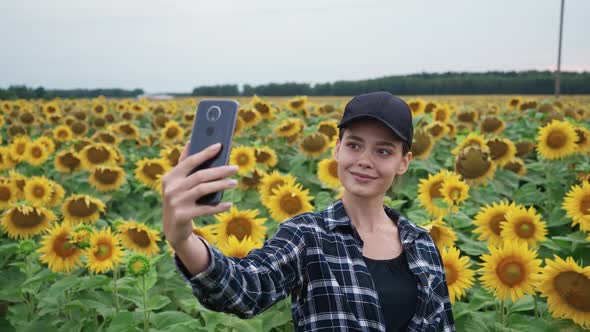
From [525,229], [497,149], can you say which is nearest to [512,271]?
[525,229]

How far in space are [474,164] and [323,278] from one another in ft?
9.15

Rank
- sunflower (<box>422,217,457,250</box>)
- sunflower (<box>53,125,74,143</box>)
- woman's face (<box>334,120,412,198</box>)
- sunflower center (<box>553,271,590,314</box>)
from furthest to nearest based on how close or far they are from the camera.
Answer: sunflower (<box>53,125,74,143</box>), sunflower (<box>422,217,457,250</box>), sunflower center (<box>553,271,590,314</box>), woman's face (<box>334,120,412,198</box>)

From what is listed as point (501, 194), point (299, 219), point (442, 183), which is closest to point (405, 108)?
point (299, 219)

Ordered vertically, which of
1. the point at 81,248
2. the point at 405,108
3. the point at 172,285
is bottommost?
the point at 172,285

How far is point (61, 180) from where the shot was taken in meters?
5.76

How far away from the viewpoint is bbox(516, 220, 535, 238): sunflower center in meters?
2.93

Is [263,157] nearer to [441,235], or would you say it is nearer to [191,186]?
[441,235]

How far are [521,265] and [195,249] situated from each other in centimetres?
165

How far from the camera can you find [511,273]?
8.02 feet

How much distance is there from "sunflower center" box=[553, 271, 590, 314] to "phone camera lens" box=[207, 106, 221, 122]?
5.50 ft

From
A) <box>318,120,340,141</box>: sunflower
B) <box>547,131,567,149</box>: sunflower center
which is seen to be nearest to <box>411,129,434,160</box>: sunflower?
<box>318,120,340,141</box>: sunflower

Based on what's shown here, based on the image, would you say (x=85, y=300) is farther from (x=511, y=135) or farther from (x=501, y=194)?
(x=511, y=135)

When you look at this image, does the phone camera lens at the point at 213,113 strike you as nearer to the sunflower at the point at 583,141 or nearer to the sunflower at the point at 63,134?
the sunflower at the point at 583,141

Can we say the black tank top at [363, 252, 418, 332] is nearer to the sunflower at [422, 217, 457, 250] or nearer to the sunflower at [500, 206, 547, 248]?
the sunflower at [422, 217, 457, 250]
